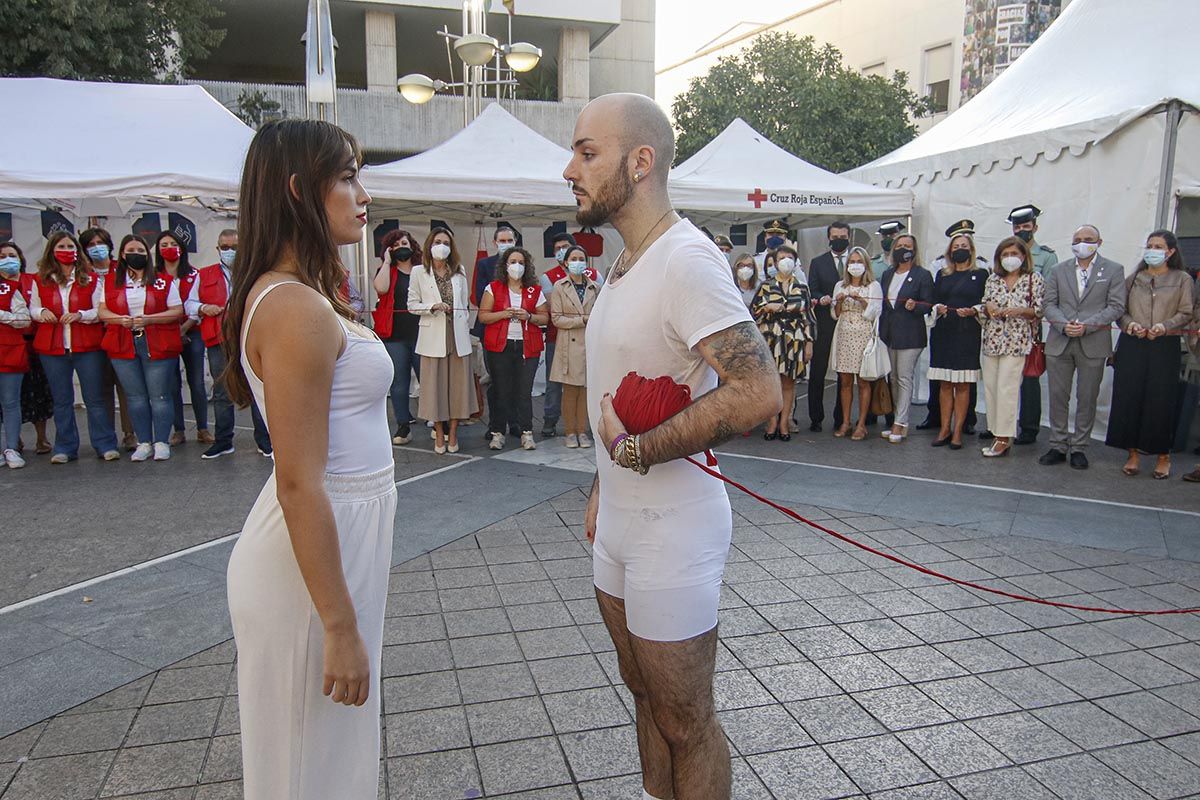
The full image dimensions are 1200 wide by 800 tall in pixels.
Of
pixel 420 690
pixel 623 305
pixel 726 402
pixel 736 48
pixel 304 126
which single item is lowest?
pixel 420 690

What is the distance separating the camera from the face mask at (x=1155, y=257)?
720cm

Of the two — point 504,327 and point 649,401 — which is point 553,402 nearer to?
point 504,327

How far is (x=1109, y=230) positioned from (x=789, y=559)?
6.36 metres

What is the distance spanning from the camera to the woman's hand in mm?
1620

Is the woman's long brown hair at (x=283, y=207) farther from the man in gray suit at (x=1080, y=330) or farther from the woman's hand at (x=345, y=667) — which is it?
the man in gray suit at (x=1080, y=330)

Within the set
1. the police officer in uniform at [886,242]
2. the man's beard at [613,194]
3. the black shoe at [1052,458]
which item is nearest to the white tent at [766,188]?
the police officer in uniform at [886,242]

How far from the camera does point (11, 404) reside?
739cm

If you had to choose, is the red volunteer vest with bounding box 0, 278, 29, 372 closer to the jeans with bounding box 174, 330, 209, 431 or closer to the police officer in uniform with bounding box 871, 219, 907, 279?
the jeans with bounding box 174, 330, 209, 431

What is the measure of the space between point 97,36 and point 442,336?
10882 mm

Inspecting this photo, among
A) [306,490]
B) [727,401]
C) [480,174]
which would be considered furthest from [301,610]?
[480,174]

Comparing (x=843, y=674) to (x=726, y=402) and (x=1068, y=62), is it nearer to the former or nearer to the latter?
(x=726, y=402)

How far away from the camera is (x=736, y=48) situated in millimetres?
48625

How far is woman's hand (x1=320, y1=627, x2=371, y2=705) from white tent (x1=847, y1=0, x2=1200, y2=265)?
30.6 feet

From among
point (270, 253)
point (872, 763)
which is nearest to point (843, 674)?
point (872, 763)
